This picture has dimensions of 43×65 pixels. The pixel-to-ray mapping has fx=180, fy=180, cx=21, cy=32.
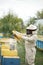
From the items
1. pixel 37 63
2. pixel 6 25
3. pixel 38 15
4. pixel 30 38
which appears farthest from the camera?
pixel 38 15

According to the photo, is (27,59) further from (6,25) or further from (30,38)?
(6,25)

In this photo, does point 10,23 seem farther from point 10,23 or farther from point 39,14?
point 39,14

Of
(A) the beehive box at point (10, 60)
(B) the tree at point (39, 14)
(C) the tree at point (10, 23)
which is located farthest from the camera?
(B) the tree at point (39, 14)

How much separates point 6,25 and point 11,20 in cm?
64

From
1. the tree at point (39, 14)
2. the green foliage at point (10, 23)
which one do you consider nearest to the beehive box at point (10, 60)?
the green foliage at point (10, 23)

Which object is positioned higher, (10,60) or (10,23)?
(10,23)

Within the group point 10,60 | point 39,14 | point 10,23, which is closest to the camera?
point 10,60

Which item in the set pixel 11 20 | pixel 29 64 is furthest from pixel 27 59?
pixel 11 20

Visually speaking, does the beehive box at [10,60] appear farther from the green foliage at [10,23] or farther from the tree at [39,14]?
the tree at [39,14]

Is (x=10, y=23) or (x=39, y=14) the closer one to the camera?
(x=10, y=23)

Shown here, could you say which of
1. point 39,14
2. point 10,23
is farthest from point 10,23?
point 39,14

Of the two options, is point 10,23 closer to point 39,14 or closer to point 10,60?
point 39,14

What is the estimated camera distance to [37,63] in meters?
4.26

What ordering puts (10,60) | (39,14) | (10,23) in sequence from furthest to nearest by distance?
(39,14)
(10,23)
(10,60)
